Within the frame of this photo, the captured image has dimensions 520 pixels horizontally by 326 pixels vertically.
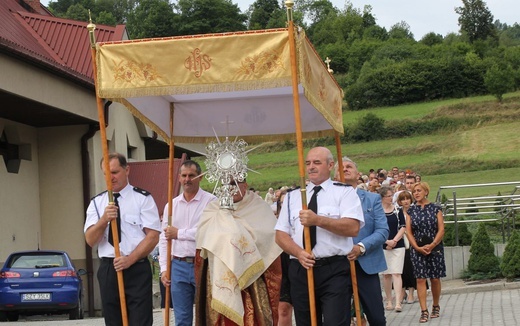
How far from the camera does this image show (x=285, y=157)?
68.2 m

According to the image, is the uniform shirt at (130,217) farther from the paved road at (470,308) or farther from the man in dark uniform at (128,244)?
the paved road at (470,308)

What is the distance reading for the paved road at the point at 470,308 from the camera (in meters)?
14.6

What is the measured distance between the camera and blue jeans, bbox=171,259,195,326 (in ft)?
35.4

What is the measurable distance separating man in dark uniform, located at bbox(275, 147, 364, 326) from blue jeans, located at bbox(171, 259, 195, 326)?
2.01m

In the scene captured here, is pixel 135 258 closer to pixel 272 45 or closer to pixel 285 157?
pixel 272 45

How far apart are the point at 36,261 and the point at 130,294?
39.6 ft

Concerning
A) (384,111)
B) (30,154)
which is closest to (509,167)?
(384,111)

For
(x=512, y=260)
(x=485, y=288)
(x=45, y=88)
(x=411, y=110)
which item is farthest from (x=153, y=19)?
(x=485, y=288)

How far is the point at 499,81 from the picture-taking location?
3435 inches

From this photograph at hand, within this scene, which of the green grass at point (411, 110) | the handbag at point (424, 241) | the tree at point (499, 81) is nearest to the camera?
the handbag at point (424, 241)

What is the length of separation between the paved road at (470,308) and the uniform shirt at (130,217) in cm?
640

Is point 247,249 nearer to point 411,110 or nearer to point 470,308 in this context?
point 470,308

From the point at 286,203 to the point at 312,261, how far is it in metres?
0.70

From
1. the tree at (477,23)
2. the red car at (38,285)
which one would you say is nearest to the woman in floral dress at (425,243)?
the red car at (38,285)
